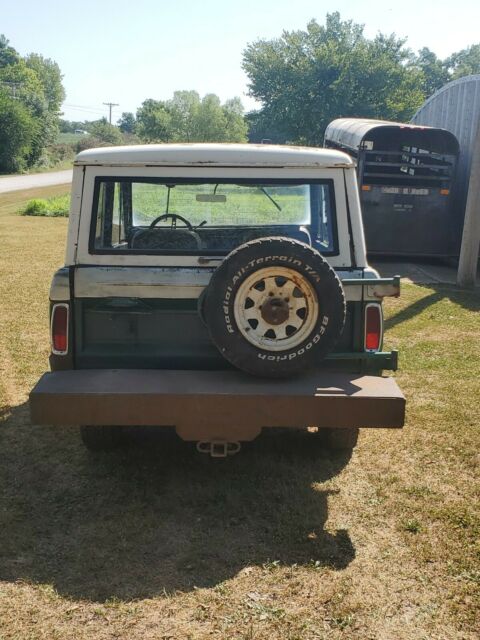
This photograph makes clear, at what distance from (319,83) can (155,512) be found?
53506 mm

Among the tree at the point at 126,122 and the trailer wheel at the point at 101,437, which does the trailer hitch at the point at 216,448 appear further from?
the tree at the point at 126,122

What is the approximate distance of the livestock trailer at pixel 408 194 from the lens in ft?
46.8

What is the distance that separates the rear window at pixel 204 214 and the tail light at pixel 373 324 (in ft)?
1.46

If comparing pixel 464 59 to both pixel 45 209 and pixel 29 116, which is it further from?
pixel 45 209

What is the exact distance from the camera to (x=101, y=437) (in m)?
5.17

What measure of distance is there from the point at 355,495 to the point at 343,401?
3.01ft

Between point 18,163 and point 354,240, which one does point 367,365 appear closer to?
point 354,240

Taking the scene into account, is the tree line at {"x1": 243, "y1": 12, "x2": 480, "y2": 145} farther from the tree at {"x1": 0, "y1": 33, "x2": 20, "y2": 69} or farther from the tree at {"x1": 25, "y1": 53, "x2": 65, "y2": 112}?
the tree at {"x1": 0, "y1": 33, "x2": 20, "y2": 69}

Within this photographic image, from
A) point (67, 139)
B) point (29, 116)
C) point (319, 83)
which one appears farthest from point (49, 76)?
point (319, 83)

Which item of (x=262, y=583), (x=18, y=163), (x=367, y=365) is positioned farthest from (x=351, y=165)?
(x=18, y=163)

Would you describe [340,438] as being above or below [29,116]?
below

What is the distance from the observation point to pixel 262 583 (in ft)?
12.3

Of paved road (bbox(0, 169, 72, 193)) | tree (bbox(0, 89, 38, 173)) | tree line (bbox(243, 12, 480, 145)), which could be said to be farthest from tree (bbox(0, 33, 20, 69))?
paved road (bbox(0, 169, 72, 193))

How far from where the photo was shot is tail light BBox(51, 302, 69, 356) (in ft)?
15.0
